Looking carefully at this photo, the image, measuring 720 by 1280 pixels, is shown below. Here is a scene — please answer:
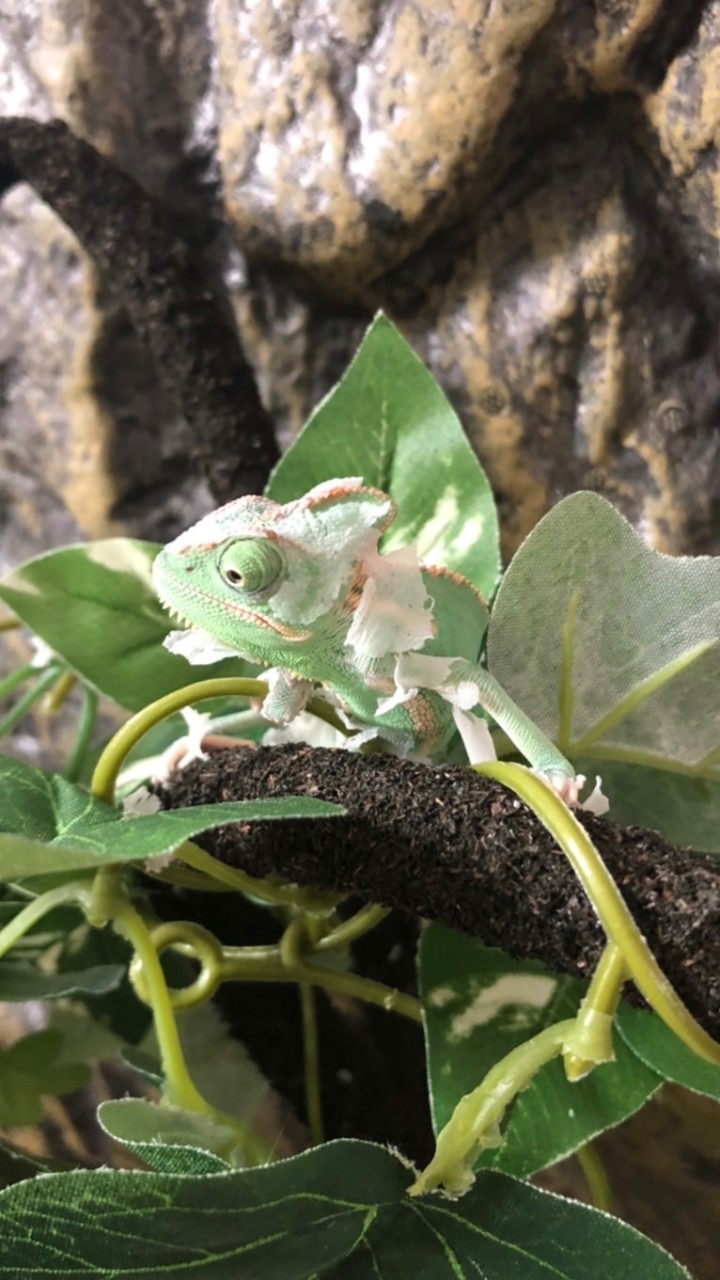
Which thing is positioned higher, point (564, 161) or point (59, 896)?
point (564, 161)

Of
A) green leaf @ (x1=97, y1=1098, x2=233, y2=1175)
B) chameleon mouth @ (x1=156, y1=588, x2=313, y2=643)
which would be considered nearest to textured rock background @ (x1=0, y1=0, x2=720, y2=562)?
chameleon mouth @ (x1=156, y1=588, x2=313, y2=643)

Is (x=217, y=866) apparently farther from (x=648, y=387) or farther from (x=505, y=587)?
(x=648, y=387)

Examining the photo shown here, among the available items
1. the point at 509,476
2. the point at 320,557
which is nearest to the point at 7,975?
the point at 320,557

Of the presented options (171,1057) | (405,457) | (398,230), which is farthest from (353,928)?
(398,230)

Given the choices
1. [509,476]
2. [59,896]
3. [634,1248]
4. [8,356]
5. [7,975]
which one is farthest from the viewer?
[8,356]

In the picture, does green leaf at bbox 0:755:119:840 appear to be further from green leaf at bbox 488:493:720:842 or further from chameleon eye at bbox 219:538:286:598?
green leaf at bbox 488:493:720:842
